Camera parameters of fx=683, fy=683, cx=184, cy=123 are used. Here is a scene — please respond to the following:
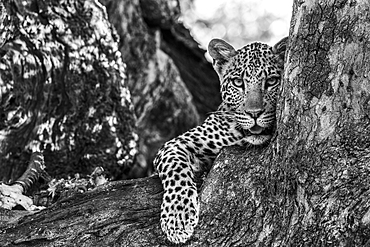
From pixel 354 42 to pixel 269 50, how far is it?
7.52ft

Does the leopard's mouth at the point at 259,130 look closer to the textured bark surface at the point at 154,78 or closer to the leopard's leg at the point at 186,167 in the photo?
the leopard's leg at the point at 186,167

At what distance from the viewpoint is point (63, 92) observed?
33.1 feet

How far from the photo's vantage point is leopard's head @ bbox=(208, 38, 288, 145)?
22.8ft

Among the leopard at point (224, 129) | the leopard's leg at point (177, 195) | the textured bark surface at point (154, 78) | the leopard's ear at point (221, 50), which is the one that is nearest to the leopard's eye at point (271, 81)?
the leopard at point (224, 129)

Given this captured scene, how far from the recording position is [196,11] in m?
26.1

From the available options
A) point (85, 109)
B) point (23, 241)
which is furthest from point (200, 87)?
point (23, 241)

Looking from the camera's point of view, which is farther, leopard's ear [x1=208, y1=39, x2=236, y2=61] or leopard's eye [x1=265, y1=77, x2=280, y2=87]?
leopard's ear [x1=208, y1=39, x2=236, y2=61]

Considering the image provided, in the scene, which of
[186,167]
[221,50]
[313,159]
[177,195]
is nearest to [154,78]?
[221,50]

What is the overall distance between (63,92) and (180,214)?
14.5ft

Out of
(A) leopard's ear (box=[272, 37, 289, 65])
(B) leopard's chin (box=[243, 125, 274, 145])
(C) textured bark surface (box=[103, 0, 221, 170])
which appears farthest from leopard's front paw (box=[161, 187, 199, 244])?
(C) textured bark surface (box=[103, 0, 221, 170])

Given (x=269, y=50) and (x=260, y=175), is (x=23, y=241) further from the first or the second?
(x=269, y=50)

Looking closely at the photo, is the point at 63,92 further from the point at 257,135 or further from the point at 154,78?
the point at 257,135

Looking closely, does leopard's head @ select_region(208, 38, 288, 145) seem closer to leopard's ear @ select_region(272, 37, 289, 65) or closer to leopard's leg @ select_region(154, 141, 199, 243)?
leopard's ear @ select_region(272, 37, 289, 65)

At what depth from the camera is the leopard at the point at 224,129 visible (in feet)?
20.8
